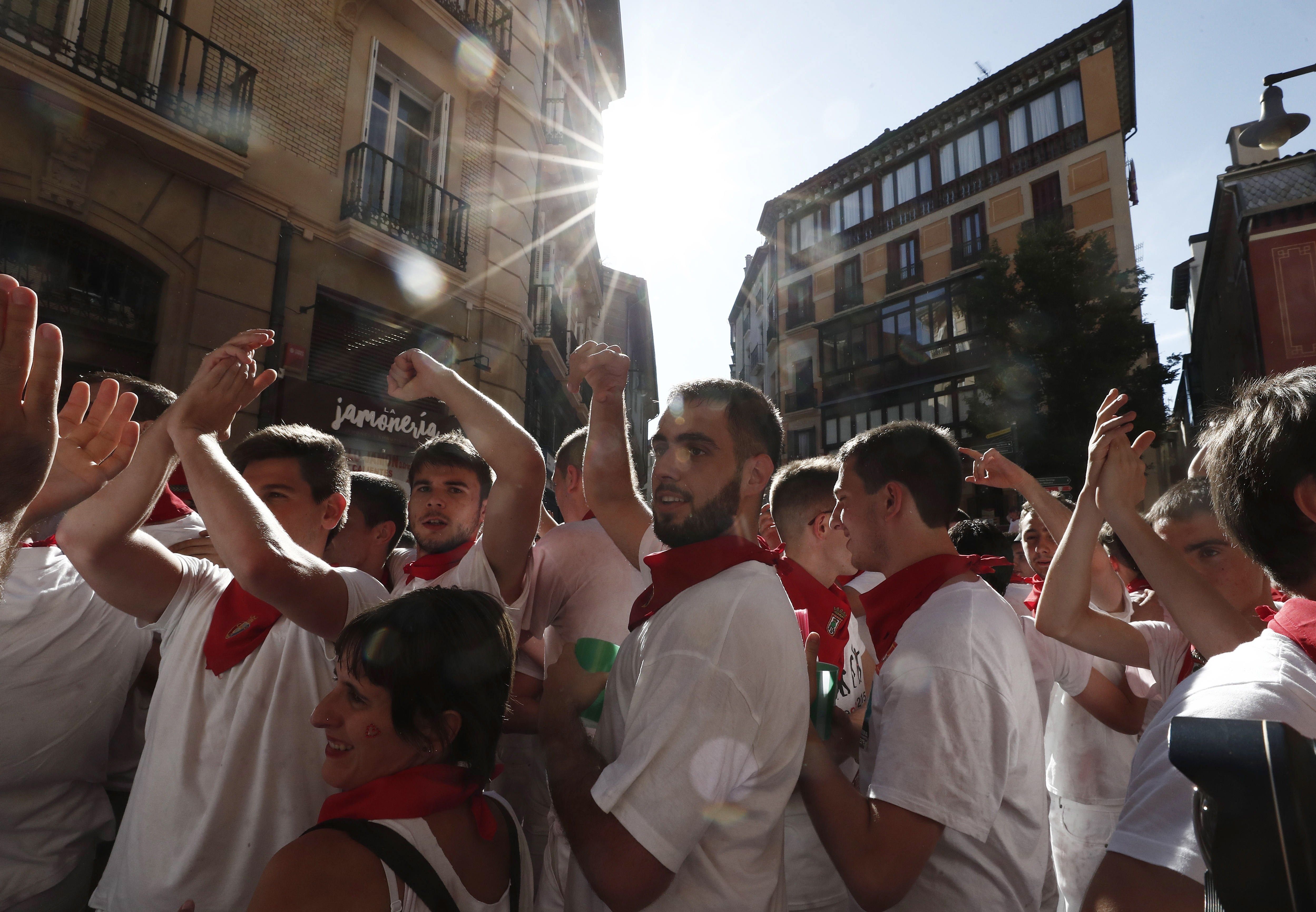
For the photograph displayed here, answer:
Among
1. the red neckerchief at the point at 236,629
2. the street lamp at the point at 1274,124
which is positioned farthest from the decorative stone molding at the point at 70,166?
the street lamp at the point at 1274,124

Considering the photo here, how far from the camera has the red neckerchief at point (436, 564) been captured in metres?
2.88

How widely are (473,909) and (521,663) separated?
153 cm

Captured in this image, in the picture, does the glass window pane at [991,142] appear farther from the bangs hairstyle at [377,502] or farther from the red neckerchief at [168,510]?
the red neckerchief at [168,510]

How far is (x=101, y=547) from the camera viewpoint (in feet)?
6.20

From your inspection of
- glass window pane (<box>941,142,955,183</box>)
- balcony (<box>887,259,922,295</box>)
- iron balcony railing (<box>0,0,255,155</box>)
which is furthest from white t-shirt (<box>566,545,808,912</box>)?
glass window pane (<box>941,142,955,183</box>)

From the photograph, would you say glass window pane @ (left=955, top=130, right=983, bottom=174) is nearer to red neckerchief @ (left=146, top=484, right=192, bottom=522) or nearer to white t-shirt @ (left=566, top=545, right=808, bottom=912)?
red neckerchief @ (left=146, top=484, right=192, bottom=522)

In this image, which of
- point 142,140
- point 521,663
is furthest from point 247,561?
point 142,140

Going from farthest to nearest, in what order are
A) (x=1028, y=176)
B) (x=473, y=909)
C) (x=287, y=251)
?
1. (x=1028, y=176)
2. (x=287, y=251)
3. (x=473, y=909)

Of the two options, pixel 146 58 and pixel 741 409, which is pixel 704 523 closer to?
pixel 741 409

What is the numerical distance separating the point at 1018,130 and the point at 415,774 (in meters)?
29.4

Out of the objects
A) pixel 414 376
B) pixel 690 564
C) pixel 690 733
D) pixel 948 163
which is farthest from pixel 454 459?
pixel 948 163

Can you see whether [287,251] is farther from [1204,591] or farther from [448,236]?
[1204,591]

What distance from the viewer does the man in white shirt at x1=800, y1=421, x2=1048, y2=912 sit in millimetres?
1461

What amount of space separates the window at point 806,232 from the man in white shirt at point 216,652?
3255 centimetres
